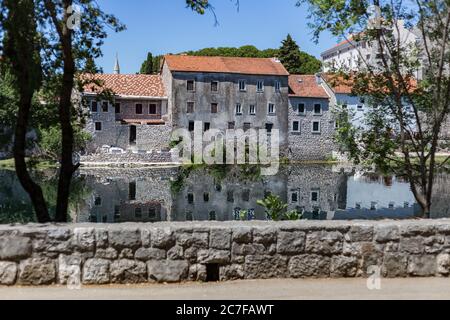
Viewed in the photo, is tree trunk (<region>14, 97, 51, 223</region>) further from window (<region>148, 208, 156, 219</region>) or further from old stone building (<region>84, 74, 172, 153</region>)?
old stone building (<region>84, 74, 172, 153</region>)

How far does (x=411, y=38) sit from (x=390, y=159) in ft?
8.18

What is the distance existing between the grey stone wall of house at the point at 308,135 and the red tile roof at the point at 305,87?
0.59m

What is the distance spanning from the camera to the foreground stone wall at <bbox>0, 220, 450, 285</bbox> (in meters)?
5.56

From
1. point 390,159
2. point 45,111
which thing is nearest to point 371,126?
point 390,159

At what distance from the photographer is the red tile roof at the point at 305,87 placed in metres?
64.1

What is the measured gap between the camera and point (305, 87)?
65.1 metres

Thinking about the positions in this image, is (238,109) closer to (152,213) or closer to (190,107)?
(190,107)

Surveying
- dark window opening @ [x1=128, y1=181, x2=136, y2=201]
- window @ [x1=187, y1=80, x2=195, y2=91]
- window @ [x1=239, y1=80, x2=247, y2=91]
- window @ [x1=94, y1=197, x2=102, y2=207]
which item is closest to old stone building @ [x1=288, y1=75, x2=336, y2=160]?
window @ [x1=239, y1=80, x2=247, y2=91]

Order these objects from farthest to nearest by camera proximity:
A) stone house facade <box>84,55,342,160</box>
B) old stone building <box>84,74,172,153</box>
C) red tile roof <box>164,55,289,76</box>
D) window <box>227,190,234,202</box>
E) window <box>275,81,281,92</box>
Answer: window <box>275,81,281,92</box> → red tile roof <box>164,55,289,76</box> → stone house facade <box>84,55,342,160</box> → old stone building <box>84,74,172,153</box> → window <box>227,190,234,202</box>

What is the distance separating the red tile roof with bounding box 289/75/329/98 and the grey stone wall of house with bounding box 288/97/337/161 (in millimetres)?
592

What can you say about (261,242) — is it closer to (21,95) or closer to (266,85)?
(21,95)

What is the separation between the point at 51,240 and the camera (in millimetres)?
5555

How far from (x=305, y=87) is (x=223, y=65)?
35.3 ft

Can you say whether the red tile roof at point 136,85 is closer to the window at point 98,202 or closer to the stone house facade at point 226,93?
the stone house facade at point 226,93
